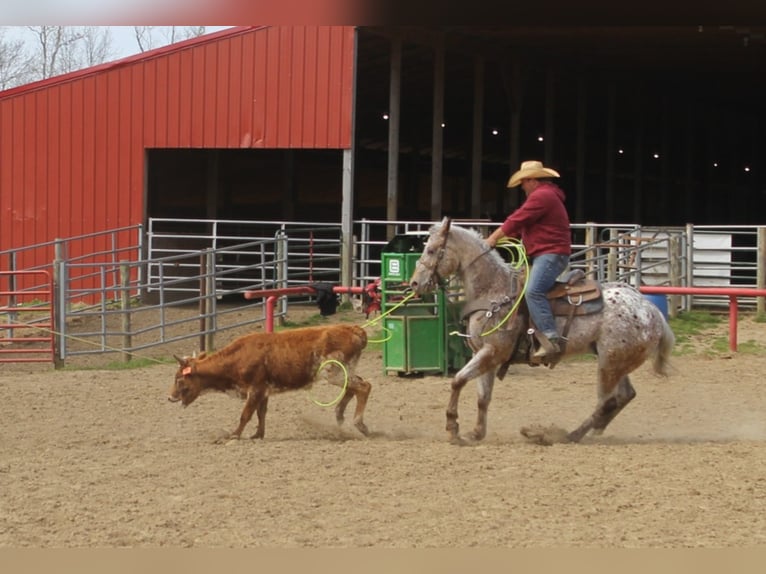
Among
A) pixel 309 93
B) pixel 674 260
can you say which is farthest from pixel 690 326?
pixel 309 93

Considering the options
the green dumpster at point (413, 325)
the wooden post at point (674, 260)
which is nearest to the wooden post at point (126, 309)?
the green dumpster at point (413, 325)

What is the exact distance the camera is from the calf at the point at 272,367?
784 cm

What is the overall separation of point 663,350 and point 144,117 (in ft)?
43.5

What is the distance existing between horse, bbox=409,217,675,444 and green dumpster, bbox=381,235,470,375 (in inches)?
133

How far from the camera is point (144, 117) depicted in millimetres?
19156

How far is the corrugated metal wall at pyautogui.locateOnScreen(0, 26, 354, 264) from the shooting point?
717 inches

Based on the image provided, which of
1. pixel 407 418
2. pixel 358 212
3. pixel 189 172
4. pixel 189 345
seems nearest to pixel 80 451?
pixel 407 418

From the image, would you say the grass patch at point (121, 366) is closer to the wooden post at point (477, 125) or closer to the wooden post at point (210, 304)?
the wooden post at point (210, 304)

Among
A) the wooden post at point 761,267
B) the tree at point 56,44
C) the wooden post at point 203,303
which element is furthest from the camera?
the wooden post at point 761,267

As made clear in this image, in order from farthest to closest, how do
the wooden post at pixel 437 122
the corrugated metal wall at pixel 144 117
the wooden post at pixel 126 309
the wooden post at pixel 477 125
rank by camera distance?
the wooden post at pixel 477 125, the wooden post at pixel 437 122, the corrugated metal wall at pixel 144 117, the wooden post at pixel 126 309

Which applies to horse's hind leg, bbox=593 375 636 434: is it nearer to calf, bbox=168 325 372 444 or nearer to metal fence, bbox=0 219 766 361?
calf, bbox=168 325 372 444

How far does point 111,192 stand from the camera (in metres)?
19.3

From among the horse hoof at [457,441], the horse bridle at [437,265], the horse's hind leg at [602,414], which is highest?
the horse bridle at [437,265]

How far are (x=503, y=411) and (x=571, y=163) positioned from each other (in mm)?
29608
